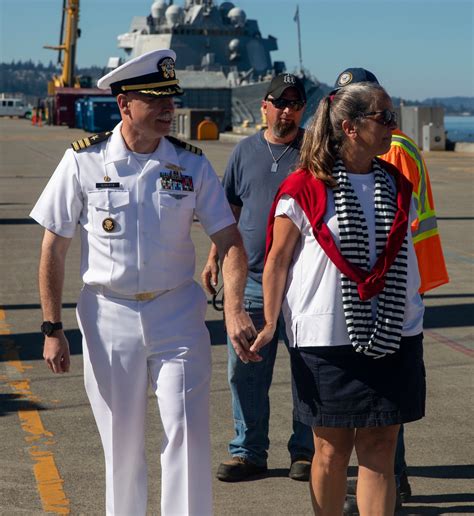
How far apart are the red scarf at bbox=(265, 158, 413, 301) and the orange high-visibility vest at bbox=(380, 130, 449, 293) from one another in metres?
0.89

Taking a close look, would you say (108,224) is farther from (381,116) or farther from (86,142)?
(381,116)

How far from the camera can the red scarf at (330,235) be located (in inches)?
155

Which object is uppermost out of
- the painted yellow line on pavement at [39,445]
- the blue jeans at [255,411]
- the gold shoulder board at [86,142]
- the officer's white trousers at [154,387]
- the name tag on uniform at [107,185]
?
the gold shoulder board at [86,142]

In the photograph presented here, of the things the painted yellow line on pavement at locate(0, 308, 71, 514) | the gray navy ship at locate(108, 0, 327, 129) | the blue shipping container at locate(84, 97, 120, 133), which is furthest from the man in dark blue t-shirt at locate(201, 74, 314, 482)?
the gray navy ship at locate(108, 0, 327, 129)

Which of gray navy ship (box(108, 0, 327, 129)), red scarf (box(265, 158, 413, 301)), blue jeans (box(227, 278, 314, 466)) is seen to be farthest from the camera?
gray navy ship (box(108, 0, 327, 129))

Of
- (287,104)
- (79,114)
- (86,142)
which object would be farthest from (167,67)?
(79,114)

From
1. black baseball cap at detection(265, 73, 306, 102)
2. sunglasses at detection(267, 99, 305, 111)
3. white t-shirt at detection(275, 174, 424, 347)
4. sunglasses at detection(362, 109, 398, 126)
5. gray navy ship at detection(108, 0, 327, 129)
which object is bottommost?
white t-shirt at detection(275, 174, 424, 347)

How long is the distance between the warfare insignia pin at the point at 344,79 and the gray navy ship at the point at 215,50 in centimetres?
7330

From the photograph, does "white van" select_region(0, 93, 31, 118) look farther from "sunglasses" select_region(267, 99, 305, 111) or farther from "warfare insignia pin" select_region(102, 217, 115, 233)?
"warfare insignia pin" select_region(102, 217, 115, 233)

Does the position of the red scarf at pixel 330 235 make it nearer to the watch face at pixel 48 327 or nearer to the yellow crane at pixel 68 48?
the watch face at pixel 48 327

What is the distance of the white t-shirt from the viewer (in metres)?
4.00

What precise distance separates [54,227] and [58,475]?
180cm

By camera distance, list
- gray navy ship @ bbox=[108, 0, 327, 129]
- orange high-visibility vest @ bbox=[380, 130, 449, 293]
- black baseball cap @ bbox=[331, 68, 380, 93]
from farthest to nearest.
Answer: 1. gray navy ship @ bbox=[108, 0, 327, 129]
2. orange high-visibility vest @ bbox=[380, 130, 449, 293]
3. black baseball cap @ bbox=[331, 68, 380, 93]

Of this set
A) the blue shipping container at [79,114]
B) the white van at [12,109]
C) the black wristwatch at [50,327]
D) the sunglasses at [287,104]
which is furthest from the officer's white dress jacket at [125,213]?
the white van at [12,109]
